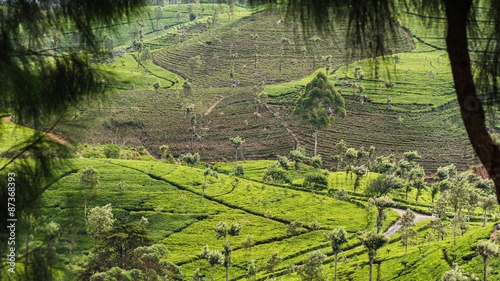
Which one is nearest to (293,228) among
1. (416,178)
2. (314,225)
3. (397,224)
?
(314,225)

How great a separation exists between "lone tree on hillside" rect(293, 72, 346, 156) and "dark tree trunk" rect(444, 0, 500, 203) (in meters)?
56.4

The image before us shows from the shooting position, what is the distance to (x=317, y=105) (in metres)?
60.2

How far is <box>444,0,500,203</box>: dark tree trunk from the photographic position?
2468mm

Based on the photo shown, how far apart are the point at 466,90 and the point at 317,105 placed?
191ft

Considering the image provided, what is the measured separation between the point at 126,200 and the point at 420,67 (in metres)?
47.6

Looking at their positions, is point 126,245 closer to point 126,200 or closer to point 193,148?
point 126,200

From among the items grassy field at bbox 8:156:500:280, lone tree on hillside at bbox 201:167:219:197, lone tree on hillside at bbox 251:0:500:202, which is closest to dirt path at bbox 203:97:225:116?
grassy field at bbox 8:156:500:280

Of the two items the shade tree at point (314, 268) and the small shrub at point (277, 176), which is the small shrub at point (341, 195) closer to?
the small shrub at point (277, 176)

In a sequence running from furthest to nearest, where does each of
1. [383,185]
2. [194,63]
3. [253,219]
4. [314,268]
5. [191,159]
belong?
[194,63], [191,159], [383,185], [253,219], [314,268]

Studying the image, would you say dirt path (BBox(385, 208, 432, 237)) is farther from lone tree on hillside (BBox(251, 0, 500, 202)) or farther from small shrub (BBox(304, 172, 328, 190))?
lone tree on hillside (BBox(251, 0, 500, 202))

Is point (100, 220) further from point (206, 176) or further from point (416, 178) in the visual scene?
point (416, 178)

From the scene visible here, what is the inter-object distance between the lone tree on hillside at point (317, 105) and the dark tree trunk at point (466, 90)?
185ft

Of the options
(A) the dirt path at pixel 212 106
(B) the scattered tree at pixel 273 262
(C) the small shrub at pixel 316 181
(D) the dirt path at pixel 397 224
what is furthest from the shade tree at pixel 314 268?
(A) the dirt path at pixel 212 106

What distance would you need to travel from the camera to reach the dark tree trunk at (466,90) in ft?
8.10
